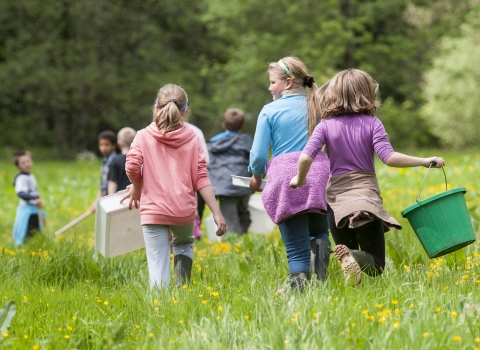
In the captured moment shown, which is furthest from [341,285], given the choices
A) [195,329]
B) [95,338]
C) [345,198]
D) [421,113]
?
[421,113]

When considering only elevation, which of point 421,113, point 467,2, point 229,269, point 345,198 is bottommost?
point 229,269

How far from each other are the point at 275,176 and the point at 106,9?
84.0 ft

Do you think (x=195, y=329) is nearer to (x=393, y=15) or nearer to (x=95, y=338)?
(x=95, y=338)

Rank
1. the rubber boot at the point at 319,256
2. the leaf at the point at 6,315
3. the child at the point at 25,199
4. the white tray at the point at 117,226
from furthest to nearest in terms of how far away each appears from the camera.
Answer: the child at the point at 25,199 → the white tray at the point at 117,226 → the rubber boot at the point at 319,256 → the leaf at the point at 6,315

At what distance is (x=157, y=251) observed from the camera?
15.1 feet

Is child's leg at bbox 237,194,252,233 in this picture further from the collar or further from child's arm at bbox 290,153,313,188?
child's arm at bbox 290,153,313,188

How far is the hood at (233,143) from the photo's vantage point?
7.70 m

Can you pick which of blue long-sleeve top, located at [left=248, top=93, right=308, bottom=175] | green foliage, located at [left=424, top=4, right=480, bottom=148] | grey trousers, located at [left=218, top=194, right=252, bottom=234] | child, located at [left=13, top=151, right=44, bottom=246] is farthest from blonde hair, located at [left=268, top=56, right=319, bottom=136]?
green foliage, located at [left=424, top=4, right=480, bottom=148]

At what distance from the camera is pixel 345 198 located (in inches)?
161

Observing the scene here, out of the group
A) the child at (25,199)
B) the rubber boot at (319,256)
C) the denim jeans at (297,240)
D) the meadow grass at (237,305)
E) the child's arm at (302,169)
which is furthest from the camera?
the child at (25,199)

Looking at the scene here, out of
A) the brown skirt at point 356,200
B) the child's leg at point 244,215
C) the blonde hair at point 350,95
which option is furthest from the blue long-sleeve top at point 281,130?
the child's leg at point 244,215

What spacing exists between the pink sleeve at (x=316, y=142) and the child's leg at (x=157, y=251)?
1.19 metres

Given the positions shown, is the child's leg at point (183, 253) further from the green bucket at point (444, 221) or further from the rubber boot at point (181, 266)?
the green bucket at point (444, 221)

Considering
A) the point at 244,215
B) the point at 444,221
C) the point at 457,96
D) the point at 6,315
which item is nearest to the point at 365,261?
the point at 444,221
